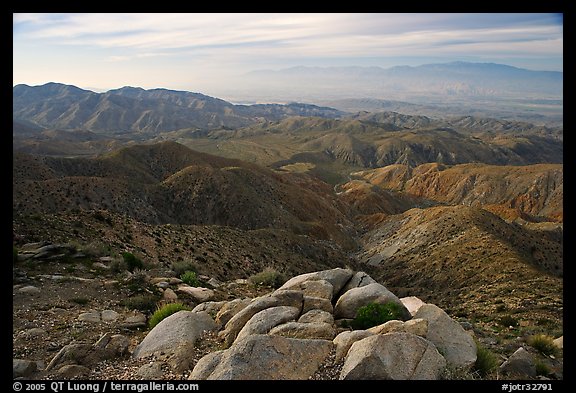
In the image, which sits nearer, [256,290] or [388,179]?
[256,290]

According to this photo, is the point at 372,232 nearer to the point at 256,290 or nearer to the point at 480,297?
the point at 480,297

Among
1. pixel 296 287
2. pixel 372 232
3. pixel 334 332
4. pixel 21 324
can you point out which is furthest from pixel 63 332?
pixel 372 232

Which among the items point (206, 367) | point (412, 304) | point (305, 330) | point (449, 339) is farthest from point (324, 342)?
point (412, 304)

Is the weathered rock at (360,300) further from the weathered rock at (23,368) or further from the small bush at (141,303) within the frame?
the weathered rock at (23,368)

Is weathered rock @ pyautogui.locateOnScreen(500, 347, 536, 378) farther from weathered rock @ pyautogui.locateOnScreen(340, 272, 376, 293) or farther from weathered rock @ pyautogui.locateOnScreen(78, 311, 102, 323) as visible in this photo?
weathered rock @ pyautogui.locateOnScreen(78, 311, 102, 323)

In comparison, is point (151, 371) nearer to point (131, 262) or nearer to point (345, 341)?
point (345, 341)

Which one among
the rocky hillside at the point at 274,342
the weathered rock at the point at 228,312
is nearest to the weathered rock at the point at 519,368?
the rocky hillside at the point at 274,342
